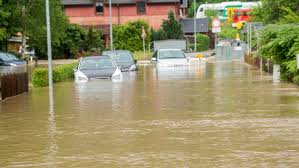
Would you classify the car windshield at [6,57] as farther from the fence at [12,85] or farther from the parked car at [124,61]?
the fence at [12,85]

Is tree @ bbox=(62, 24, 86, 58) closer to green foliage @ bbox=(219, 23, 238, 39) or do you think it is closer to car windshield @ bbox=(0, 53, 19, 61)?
car windshield @ bbox=(0, 53, 19, 61)

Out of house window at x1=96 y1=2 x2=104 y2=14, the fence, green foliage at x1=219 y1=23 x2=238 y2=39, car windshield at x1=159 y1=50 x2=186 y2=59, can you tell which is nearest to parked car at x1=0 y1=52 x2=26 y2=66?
car windshield at x1=159 y1=50 x2=186 y2=59

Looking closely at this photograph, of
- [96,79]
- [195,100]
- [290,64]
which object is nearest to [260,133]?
[195,100]

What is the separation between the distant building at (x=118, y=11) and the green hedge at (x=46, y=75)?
45735 millimetres

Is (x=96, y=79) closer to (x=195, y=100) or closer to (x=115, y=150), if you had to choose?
(x=195, y=100)

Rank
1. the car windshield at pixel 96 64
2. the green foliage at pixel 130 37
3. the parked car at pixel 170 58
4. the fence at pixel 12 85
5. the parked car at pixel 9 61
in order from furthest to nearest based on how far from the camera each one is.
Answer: the green foliage at pixel 130 37, the parked car at pixel 170 58, the parked car at pixel 9 61, the car windshield at pixel 96 64, the fence at pixel 12 85

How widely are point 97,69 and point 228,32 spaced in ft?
258

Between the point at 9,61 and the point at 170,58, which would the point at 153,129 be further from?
the point at 170,58

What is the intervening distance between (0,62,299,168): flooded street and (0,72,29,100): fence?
367mm

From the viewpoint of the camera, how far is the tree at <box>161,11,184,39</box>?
259 ft

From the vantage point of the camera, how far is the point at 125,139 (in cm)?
1320

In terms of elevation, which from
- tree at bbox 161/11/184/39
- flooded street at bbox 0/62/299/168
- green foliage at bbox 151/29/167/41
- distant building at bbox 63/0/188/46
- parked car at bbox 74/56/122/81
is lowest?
flooded street at bbox 0/62/299/168

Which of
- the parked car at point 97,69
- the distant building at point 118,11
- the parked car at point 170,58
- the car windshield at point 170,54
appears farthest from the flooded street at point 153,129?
the distant building at point 118,11

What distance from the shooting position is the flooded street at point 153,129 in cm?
1121
